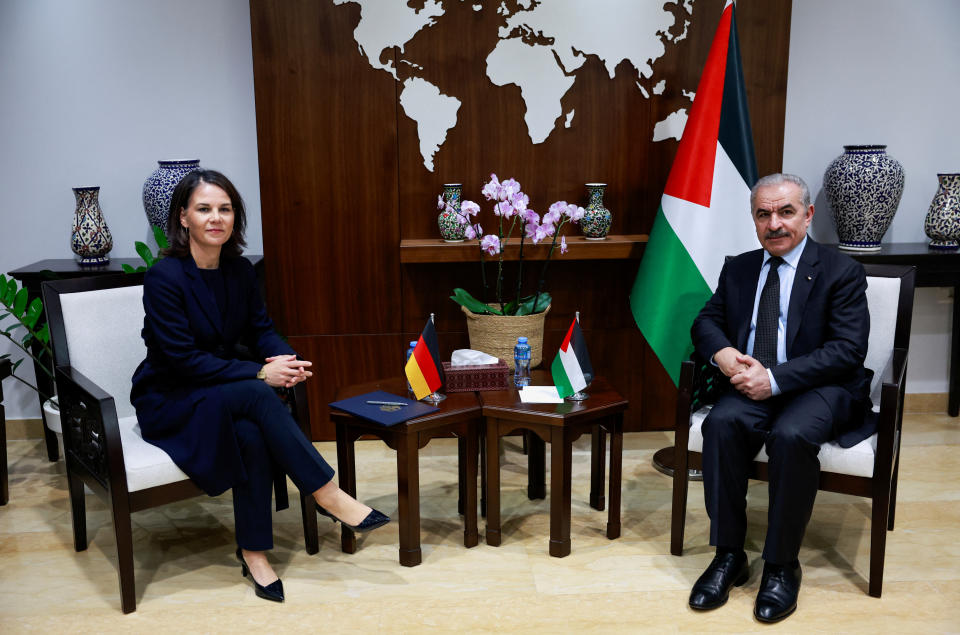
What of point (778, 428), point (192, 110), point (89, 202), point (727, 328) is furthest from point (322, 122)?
point (778, 428)

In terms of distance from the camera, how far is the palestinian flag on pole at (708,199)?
3.56m

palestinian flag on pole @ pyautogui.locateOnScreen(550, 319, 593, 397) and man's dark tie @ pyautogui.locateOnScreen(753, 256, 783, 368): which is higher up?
man's dark tie @ pyautogui.locateOnScreen(753, 256, 783, 368)

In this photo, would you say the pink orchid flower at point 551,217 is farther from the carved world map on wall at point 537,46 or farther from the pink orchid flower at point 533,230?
the carved world map on wall at point 537,46

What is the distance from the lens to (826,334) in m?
2.88

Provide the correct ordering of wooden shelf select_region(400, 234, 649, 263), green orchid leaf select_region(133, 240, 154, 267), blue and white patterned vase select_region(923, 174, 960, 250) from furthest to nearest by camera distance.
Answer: blue and white patterned vase select_region(923, 174, 960, 250), wooden shelf select_region(400, 234, 649, 263), green orchid leaf select_region(133, 240, 154, 267)

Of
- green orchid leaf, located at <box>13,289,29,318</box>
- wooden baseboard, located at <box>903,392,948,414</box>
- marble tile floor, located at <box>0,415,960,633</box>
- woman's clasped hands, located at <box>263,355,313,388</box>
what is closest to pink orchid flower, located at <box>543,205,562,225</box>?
marble tile floor, located at <box>0,415,960,633</box>

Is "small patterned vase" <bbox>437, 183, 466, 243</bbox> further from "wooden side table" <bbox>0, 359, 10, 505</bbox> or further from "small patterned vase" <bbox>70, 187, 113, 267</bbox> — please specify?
"wooden side table" <bbox>0, 359, 10, 505</bbox>

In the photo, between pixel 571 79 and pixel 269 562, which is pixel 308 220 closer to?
pixel 571 79

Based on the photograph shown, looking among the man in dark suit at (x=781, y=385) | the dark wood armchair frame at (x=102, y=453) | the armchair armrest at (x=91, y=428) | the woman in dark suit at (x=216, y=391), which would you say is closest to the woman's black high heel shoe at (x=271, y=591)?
the woman in dark suit at (x=216, y=391)

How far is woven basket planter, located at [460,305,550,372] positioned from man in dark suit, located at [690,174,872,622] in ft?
2.73

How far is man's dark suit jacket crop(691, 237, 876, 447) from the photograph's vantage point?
2.79 m

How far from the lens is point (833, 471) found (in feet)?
8.83

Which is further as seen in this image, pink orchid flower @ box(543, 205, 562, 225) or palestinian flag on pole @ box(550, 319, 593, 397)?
pink orchid flower @ box(543, 205, 562, 225)

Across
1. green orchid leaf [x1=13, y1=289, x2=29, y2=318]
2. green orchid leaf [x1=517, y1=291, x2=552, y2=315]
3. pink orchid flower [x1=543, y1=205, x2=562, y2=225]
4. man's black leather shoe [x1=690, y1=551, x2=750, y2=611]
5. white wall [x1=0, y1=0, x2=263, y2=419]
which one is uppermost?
white wall [x1=0, y1=0, x2=263, y2=419]
